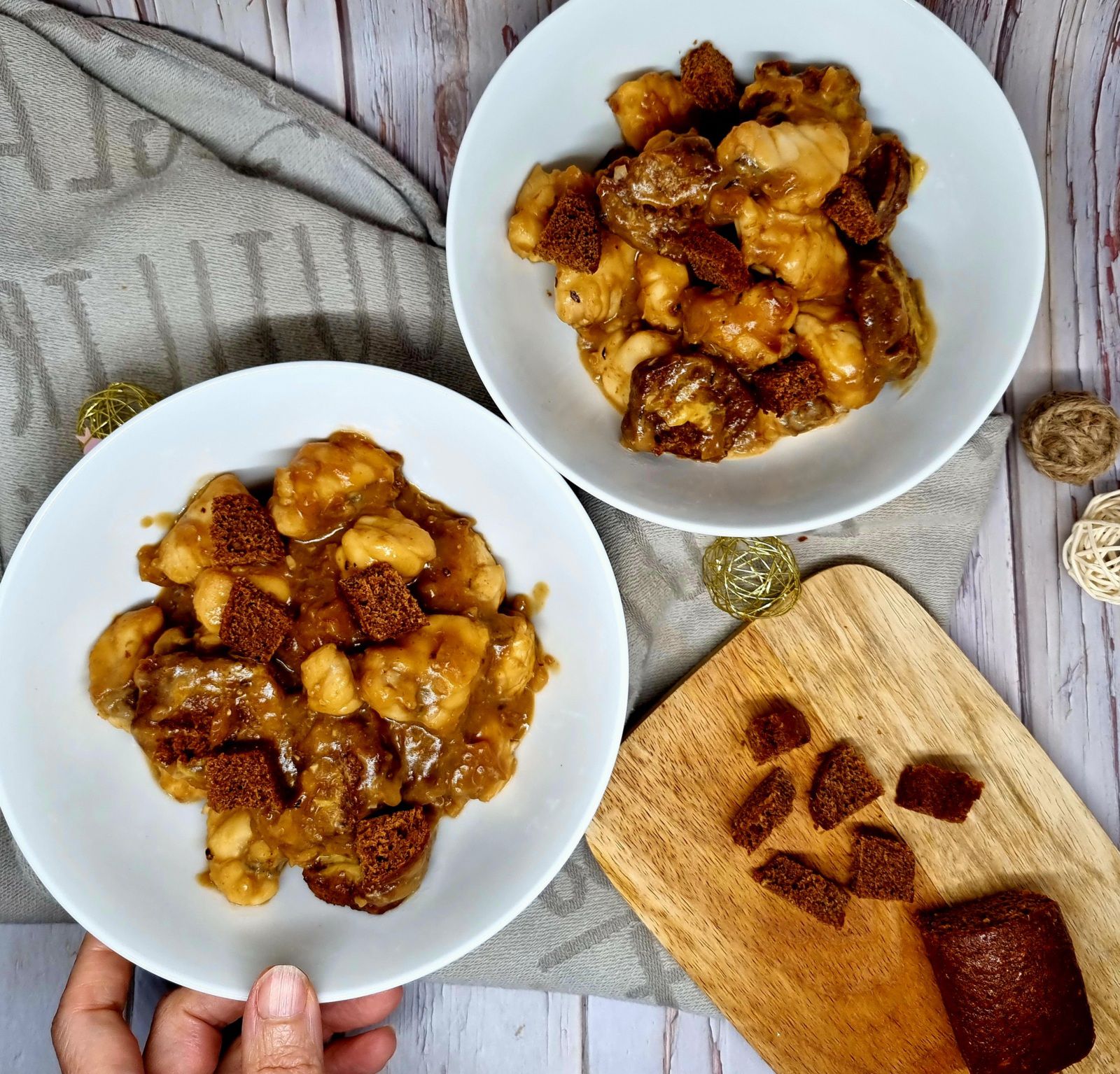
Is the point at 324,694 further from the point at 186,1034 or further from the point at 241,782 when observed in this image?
the point at 186,1034

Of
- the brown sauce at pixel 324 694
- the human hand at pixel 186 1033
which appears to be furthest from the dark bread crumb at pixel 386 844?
the human hand at pixel 186 1033

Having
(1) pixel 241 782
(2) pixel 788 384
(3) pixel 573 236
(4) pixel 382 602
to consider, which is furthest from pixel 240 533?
(2) pixel 788 384

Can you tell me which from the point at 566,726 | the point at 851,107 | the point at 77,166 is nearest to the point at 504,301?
the point at 851,107

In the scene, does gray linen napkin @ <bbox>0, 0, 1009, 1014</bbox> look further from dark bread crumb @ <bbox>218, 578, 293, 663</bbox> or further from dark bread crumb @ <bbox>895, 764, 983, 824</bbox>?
dark bread crumb @ <bbox>218, 578, 293, 663</bbox>

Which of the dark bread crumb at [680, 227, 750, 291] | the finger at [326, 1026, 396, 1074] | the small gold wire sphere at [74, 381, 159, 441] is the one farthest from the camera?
the finger at [326, 1026, 396, 1074]

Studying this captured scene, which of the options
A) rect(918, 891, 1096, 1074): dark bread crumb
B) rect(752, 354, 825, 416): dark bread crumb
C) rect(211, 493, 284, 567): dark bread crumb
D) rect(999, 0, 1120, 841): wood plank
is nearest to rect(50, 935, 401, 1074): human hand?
rect(211, 493, 284, 567): dark bread crumb

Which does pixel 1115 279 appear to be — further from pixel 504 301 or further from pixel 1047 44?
pixel 504 301

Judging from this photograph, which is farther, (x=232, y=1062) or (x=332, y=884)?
(x=232, y=1062)
